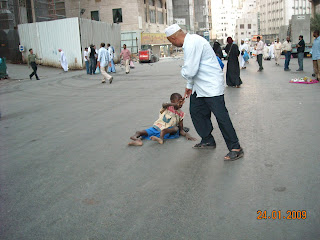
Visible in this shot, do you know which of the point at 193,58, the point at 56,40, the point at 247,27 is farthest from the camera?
the point at 247,27

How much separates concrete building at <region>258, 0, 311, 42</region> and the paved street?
100 m

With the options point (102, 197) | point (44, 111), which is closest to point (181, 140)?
point (102, 197)

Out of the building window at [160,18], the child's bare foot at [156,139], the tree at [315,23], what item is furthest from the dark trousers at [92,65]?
the building window at [160,18]

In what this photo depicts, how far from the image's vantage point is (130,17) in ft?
Result: 184

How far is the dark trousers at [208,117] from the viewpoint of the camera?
Result: 4.73 meters

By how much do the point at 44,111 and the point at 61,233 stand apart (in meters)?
7.14

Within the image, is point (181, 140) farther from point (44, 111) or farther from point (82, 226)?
point (44, 111)

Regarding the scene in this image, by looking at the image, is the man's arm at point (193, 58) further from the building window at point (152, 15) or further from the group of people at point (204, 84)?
the building window at point (152, 15)

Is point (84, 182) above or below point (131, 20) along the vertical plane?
below

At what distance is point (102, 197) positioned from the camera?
3703 mm
